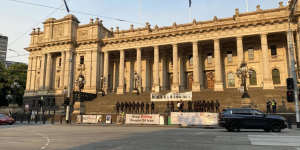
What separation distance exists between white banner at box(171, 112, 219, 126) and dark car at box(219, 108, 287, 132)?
14.9ft

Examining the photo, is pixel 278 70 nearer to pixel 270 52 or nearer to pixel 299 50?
pixel 270 52

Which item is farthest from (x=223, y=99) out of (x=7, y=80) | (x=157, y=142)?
(x=7, y=80)

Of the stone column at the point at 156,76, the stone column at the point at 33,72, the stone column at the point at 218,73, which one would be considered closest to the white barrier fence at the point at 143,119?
the stone column at the point at 156,76

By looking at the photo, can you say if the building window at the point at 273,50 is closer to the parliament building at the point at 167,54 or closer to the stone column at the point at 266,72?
the parliament building at the point at 167,54

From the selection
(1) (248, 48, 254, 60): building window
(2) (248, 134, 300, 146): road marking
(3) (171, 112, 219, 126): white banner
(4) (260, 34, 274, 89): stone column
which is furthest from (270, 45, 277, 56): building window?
(2) (248, 134, 300, 146): road marking

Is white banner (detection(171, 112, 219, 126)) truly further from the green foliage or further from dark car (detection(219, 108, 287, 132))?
the green foliage

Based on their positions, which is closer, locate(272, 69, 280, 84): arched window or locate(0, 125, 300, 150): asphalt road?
locate(0, 125, 300, 150): asphalt road

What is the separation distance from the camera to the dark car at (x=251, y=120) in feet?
44.1

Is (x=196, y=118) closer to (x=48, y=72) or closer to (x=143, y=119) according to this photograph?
(x=143, y=119)

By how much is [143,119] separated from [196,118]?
15.9 ft

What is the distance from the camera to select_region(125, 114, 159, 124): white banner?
66.5ft

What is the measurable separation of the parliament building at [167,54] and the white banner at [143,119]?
1254 centimetres

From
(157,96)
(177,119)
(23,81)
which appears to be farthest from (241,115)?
(23,81)

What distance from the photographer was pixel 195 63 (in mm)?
34125
